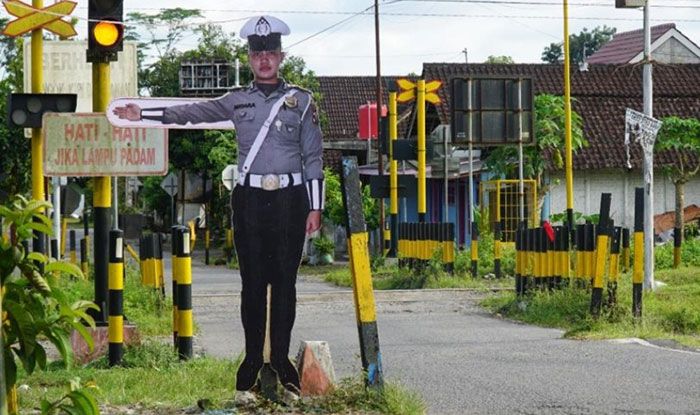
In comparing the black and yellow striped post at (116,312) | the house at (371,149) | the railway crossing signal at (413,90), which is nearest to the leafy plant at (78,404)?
the black and yellow striped post at (116,312)

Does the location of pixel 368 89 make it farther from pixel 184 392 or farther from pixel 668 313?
pixel 184 392

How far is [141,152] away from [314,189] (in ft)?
9.19

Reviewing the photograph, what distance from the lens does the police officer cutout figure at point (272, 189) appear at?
8.61 meters

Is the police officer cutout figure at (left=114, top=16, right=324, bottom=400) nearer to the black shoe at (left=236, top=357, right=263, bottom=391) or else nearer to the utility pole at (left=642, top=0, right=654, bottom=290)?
the black shoe at (left=236, top=357, right=263, bottom=391)

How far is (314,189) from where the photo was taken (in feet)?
28.4

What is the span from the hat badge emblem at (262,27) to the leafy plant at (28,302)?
4103mm

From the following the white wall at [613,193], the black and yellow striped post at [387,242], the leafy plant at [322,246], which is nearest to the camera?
the black and yellow striped post at [387,242]

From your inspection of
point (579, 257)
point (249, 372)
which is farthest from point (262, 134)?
point (579, 257)

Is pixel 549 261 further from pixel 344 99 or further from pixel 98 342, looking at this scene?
pixel 344 99

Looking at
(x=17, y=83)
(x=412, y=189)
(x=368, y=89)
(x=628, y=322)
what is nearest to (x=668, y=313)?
(x=628, y=322)

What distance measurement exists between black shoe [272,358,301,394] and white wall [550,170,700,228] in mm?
32463

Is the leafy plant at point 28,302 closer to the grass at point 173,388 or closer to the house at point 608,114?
the grass at point 173,388

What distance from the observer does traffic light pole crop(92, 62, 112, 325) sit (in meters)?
11.3

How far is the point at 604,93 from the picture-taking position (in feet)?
142
